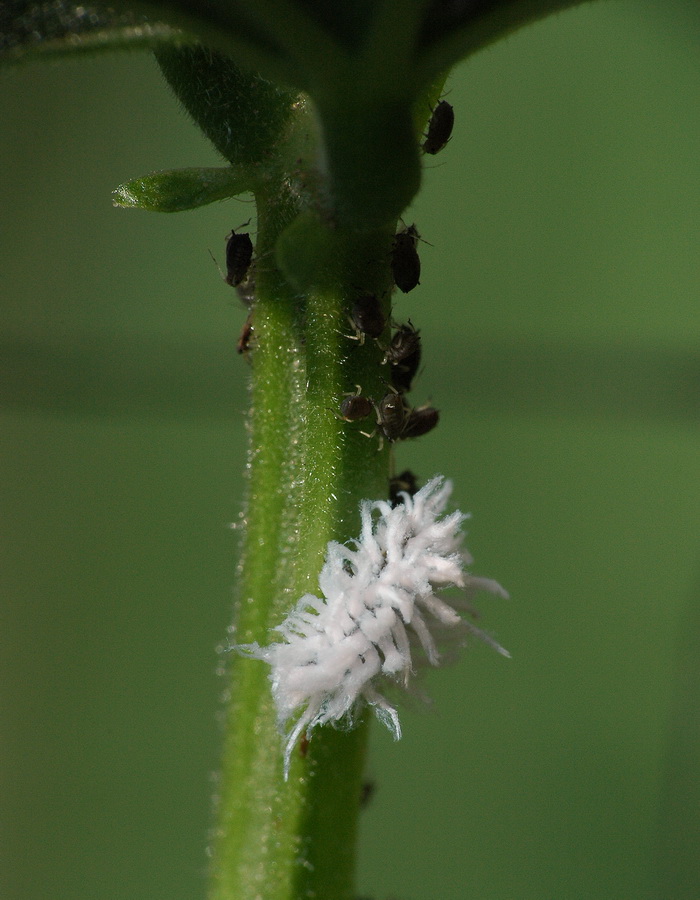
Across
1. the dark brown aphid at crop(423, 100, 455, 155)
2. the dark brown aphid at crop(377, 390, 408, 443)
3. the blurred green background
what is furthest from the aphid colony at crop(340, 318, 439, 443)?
the blurred green background

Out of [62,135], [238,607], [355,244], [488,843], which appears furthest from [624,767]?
[62,135]

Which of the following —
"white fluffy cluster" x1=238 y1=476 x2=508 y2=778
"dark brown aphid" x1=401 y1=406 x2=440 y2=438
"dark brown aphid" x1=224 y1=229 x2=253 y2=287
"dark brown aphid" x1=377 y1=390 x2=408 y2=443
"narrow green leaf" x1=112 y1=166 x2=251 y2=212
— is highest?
"dark brown aphid" x1=224 y1=229 x2=253 y2=287

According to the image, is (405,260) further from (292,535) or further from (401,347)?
(292,535)

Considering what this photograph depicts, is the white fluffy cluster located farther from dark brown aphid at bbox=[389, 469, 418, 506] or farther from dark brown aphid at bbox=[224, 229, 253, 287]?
dark brown aphid at bbox=[224, 229, 253, 287]

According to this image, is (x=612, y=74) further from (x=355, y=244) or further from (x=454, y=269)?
(x=355, y=244)

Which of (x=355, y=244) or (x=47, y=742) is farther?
(x=47, y=742)

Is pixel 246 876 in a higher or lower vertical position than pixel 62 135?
lower
